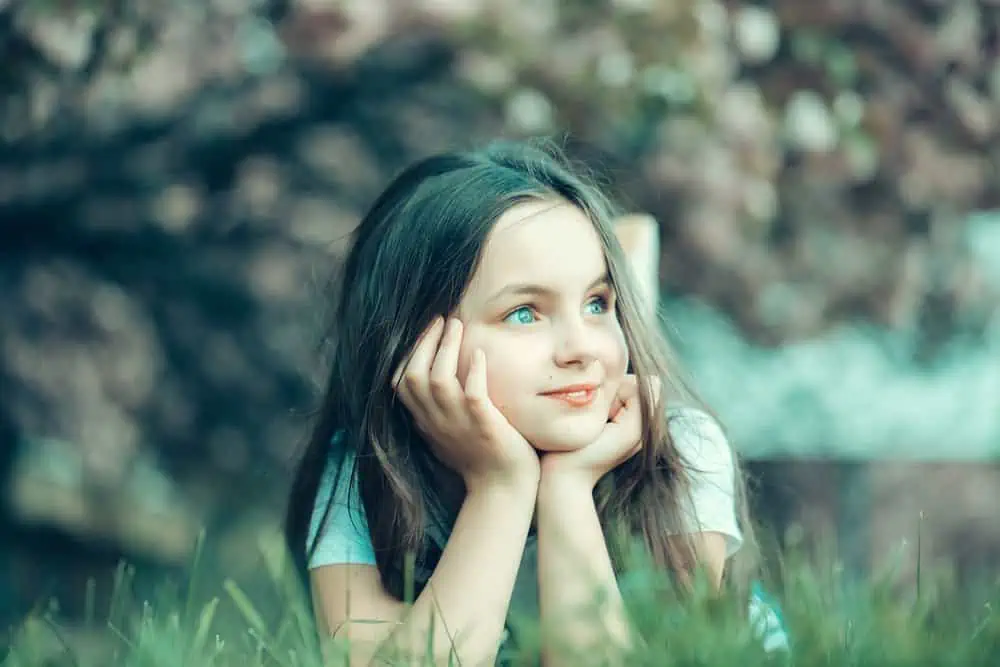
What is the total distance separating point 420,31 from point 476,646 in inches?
122

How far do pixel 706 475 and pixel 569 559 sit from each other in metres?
0.45

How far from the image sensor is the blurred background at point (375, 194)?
13.5ft

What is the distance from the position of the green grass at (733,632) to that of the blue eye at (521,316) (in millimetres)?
444

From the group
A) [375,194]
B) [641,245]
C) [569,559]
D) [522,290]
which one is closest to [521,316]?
[522,290]

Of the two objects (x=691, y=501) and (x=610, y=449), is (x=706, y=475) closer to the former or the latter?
(x=691, y=501)

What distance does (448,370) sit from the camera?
1.76 metres

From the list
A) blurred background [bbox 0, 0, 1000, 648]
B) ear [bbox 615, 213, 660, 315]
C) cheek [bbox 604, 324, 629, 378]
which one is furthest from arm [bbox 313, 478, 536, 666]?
blurred background [bbox 0, 0, 1000, 648]

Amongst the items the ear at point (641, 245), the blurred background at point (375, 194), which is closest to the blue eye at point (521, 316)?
the ear at point (641, 245)

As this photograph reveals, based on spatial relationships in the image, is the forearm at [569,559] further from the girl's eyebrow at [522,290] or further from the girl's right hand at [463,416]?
the girl's eyebrow at [522,290]

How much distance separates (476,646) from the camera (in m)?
1.64

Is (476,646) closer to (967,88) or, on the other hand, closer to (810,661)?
(810,661)

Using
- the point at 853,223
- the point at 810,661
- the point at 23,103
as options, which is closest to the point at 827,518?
the point at 853,223

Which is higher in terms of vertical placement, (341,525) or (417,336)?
(417,336)

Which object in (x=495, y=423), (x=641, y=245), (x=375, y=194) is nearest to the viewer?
(x=495, y=423)
